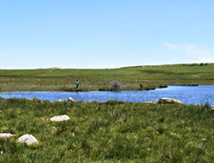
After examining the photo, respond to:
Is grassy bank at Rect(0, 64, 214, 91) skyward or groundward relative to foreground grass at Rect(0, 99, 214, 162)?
groundward

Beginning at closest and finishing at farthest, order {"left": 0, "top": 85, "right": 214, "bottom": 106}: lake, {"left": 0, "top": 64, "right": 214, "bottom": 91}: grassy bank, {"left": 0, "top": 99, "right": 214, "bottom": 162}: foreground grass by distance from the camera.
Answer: {"left": 0, "top": 99, "right": 214, "bottom": 162}: foreground grass, {"left": 0, "top": 85, "right": 214, "bottom": 106}: lake, {"left": 0, "top": 64, "right": 214, "bottom": 91}: grassy bank

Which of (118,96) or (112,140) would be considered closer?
(112,140)

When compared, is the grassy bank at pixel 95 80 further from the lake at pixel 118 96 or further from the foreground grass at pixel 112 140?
the foreground grass at pixel 112 140

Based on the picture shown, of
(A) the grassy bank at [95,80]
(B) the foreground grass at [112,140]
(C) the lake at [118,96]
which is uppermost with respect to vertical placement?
(B) the foreground grass at [112,140]

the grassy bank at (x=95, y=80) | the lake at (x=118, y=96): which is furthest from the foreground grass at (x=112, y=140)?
the grassy bank at (x=95, y=80)

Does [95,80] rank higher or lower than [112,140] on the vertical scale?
lower

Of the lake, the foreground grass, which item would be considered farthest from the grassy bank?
the foreground grass

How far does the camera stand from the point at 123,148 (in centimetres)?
834

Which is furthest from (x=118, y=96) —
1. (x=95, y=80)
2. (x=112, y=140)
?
(x=95, y=80)

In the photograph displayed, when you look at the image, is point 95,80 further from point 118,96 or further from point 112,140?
point 112,140

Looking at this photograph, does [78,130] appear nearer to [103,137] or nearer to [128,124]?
[103,137]

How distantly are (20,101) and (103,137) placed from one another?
457 inches

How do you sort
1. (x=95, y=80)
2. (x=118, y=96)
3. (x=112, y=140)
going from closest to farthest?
(x=112, y=140), (x=118, y=96), (x=95, y=80)

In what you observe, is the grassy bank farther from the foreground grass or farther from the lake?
the foreground grass
